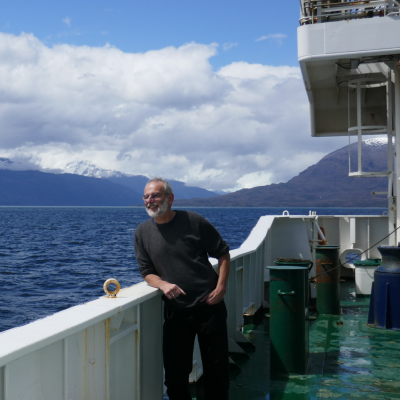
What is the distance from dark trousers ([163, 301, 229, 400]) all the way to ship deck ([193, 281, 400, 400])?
88cm

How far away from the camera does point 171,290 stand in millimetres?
3135

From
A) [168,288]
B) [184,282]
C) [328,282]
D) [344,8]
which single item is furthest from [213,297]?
[344,8]

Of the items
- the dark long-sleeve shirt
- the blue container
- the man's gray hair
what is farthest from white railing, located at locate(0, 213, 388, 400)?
the blue container

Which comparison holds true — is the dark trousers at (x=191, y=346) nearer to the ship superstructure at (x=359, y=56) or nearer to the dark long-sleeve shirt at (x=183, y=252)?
the dark long-sleeve shirt at (x=183, y=252)

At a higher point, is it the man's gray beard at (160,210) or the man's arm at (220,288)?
the man's gray beard at (160,210)

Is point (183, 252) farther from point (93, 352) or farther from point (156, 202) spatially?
point (93, 352)

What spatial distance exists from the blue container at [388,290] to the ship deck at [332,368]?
0.49ft

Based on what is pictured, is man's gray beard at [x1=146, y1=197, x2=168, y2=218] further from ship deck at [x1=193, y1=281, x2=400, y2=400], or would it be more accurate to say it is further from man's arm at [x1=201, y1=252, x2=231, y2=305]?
ship deck at [x1=193, y1=281, x2=400, y2=400]

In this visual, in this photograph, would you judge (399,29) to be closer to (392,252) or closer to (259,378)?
(392,252)

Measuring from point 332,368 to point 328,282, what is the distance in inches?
98.1

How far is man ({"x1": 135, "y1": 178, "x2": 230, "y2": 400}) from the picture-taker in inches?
127

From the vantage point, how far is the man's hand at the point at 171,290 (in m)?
3.13

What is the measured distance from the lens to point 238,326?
18.6 feet

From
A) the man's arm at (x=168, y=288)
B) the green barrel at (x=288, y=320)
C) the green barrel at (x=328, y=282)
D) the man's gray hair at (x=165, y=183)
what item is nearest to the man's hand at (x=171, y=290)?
the man's arm at (x=168, y=288)
